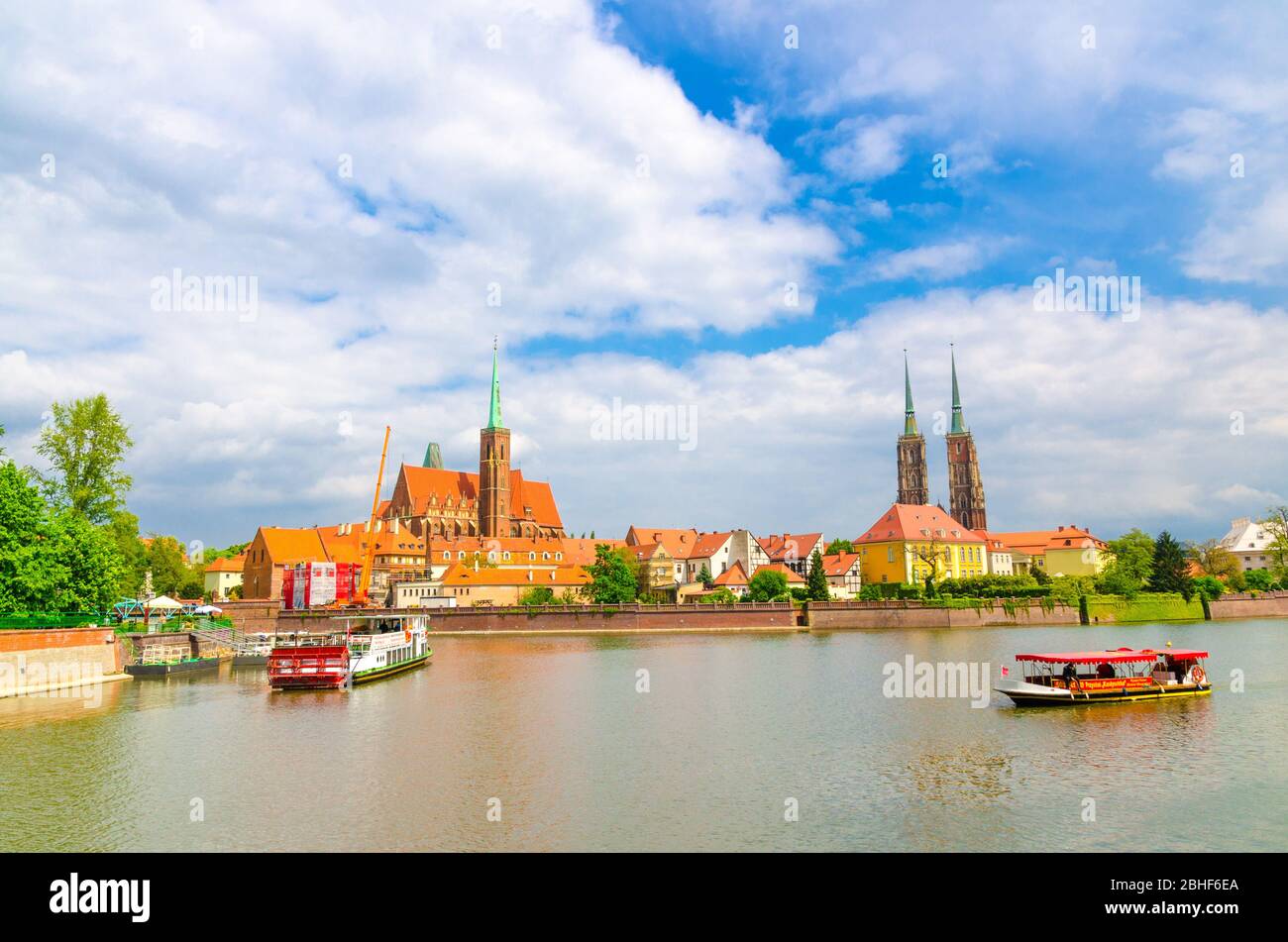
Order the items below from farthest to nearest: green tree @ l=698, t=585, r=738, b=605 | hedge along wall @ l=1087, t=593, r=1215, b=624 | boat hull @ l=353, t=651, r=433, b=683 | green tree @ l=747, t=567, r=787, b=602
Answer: green tree @ l=747, t=567, r=787, b=602 → green tree @ l=698, t=585, r=738, b=605 → hedge along wall @ l=1087, t=593, r=1215, b=624 → boat hull @ l=353, t=651, r=433, b=683

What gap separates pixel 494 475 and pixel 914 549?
6957 centimetres

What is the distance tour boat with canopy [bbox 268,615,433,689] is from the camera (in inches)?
1818

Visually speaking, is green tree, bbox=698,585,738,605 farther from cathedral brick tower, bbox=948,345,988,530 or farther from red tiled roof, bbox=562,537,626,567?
cathedral brick tower, bbox=948,345,988,530

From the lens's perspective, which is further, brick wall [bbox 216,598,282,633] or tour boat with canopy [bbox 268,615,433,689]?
brick wall [bbox 216,598,282,633]

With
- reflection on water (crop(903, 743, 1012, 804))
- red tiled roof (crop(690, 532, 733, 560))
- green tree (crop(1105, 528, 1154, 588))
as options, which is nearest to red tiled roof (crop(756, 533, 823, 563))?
red tiled roof (crop(690, 532, 733, 560))

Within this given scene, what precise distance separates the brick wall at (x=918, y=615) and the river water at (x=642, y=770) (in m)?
44.5

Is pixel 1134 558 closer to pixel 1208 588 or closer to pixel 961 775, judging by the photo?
pixel 1208 588

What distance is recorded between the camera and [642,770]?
84.0 ft

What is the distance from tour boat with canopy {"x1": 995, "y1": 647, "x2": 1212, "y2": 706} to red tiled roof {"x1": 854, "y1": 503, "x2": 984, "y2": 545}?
3211 inches

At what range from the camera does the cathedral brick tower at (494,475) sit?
153 metres
